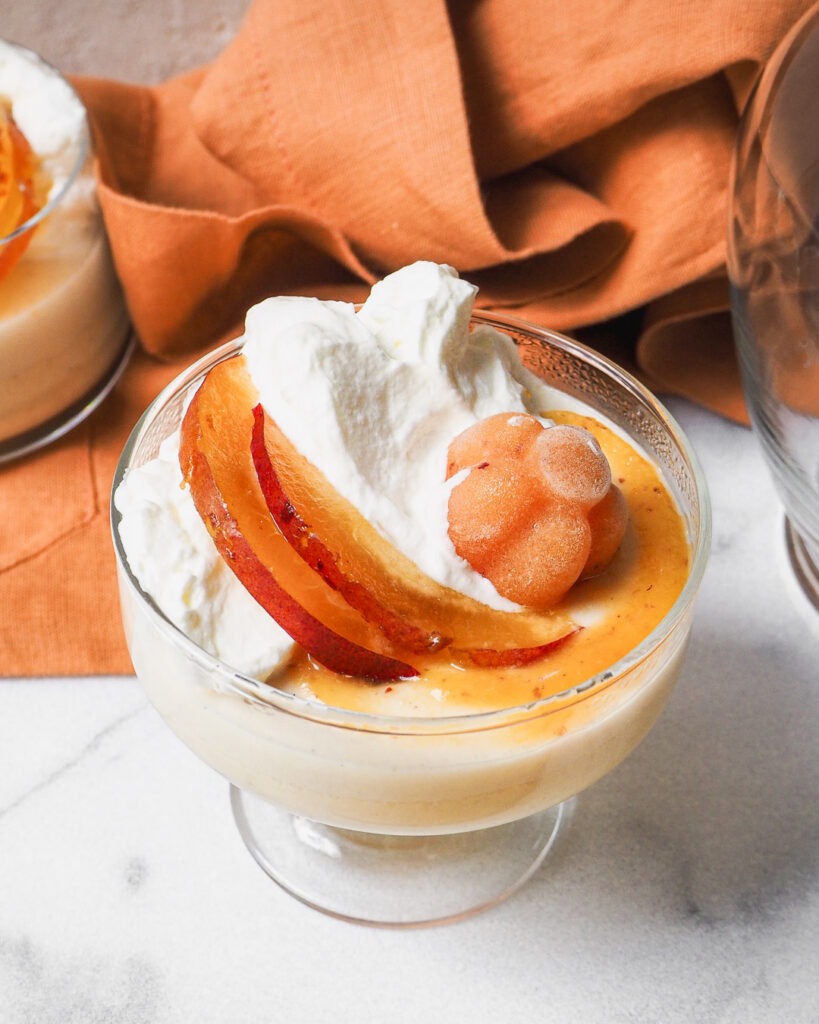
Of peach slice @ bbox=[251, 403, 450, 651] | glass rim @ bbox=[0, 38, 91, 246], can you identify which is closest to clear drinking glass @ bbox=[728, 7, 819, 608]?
peach slice @ bbox=[251, 403, 450, 651]

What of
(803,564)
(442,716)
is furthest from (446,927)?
(803,564)

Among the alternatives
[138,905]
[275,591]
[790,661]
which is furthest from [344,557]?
[790,661]

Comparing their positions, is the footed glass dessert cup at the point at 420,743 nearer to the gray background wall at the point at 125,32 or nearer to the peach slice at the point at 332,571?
the peach slice at the point at 332,571

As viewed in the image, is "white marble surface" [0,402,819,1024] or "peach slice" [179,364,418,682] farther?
"white marble surface" [0,402,819,1024]

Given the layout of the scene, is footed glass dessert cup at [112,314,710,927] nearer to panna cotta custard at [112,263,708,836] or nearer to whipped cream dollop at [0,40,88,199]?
panna cotta custard at [112,263,708,836]

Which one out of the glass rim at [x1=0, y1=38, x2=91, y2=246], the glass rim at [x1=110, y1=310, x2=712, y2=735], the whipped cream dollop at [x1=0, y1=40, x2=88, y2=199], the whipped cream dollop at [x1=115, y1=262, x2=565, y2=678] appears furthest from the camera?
the whipped cream dollop at [x1=0, y1=40, x2=88, y2=199]

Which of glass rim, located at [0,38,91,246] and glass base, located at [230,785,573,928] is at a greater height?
glass rim, located at [0,38,91,246]

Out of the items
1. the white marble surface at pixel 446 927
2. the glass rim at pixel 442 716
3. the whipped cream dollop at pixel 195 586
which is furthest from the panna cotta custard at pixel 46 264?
the whipped cream dollop at pixel 195 586

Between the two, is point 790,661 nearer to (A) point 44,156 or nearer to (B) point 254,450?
(B) point 254,450
